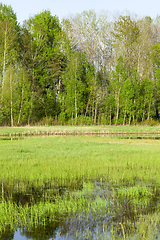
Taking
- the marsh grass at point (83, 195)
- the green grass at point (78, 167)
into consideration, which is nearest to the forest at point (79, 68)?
the green grass at point (78, 167)

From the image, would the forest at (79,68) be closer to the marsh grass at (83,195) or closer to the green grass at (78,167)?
the green grass at (78,167)

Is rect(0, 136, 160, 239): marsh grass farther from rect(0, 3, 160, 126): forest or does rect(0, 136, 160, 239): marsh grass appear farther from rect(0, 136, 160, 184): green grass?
rect(0, 3, 160, 126): forest

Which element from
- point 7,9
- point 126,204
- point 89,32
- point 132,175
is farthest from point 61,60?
point 126,204

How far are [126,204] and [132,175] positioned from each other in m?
3.43

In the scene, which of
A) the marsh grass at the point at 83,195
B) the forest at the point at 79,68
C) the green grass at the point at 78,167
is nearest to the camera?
the marsh grass at the point at 83,195

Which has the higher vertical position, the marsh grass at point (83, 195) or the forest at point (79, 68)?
the forest at point (79, 68)

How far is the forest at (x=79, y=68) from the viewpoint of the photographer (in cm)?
4350

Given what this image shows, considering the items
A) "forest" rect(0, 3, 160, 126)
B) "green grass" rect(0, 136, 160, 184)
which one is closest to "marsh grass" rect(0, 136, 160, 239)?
"green grass" rect(0, 136, 160, 184)

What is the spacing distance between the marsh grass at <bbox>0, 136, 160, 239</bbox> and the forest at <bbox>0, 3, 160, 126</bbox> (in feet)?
101

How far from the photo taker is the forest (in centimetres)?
4350

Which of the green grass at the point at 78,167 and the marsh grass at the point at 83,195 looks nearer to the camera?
the marsh grass at the point at 83,195

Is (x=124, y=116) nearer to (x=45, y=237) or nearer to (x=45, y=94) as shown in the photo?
(x=45, y=94)

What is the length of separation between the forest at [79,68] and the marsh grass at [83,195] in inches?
1209

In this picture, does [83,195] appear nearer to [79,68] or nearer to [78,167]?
[78,167]
